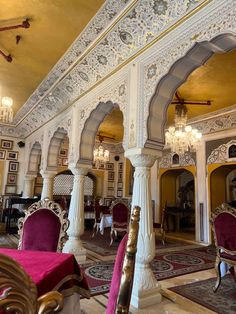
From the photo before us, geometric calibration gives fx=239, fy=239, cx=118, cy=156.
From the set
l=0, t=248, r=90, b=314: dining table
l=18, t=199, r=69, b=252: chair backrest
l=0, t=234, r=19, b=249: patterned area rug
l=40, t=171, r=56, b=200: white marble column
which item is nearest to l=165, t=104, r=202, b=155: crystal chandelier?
l=40, t=171, r=56, b=200: white marble column

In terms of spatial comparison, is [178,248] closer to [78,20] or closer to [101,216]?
→ [101,216]

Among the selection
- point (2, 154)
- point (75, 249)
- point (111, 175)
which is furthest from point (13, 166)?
point (75, 249)

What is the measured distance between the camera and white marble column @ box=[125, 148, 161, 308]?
→ 9.00 feet

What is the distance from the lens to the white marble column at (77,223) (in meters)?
4.46

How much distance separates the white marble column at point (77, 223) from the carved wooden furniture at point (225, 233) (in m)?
2.39

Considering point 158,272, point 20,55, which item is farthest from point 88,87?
point 158,272

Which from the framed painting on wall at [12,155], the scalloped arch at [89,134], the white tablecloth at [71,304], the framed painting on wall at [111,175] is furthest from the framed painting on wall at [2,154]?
the white tablecloth at [71,304]

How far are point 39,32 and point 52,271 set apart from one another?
11.1ft

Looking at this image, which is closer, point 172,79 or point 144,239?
point 144,239

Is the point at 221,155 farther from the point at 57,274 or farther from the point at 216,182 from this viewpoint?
the point at 57,274

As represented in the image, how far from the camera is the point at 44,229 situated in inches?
104

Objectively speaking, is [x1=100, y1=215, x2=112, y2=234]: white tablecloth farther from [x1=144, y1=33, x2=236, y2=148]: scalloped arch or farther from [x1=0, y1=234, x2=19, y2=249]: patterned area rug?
[x1=144, y1=33, x2=236, y2=148]: scalloped arch

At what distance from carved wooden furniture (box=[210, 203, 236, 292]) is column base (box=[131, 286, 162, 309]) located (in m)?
0.96

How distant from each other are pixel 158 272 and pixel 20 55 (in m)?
4.43
